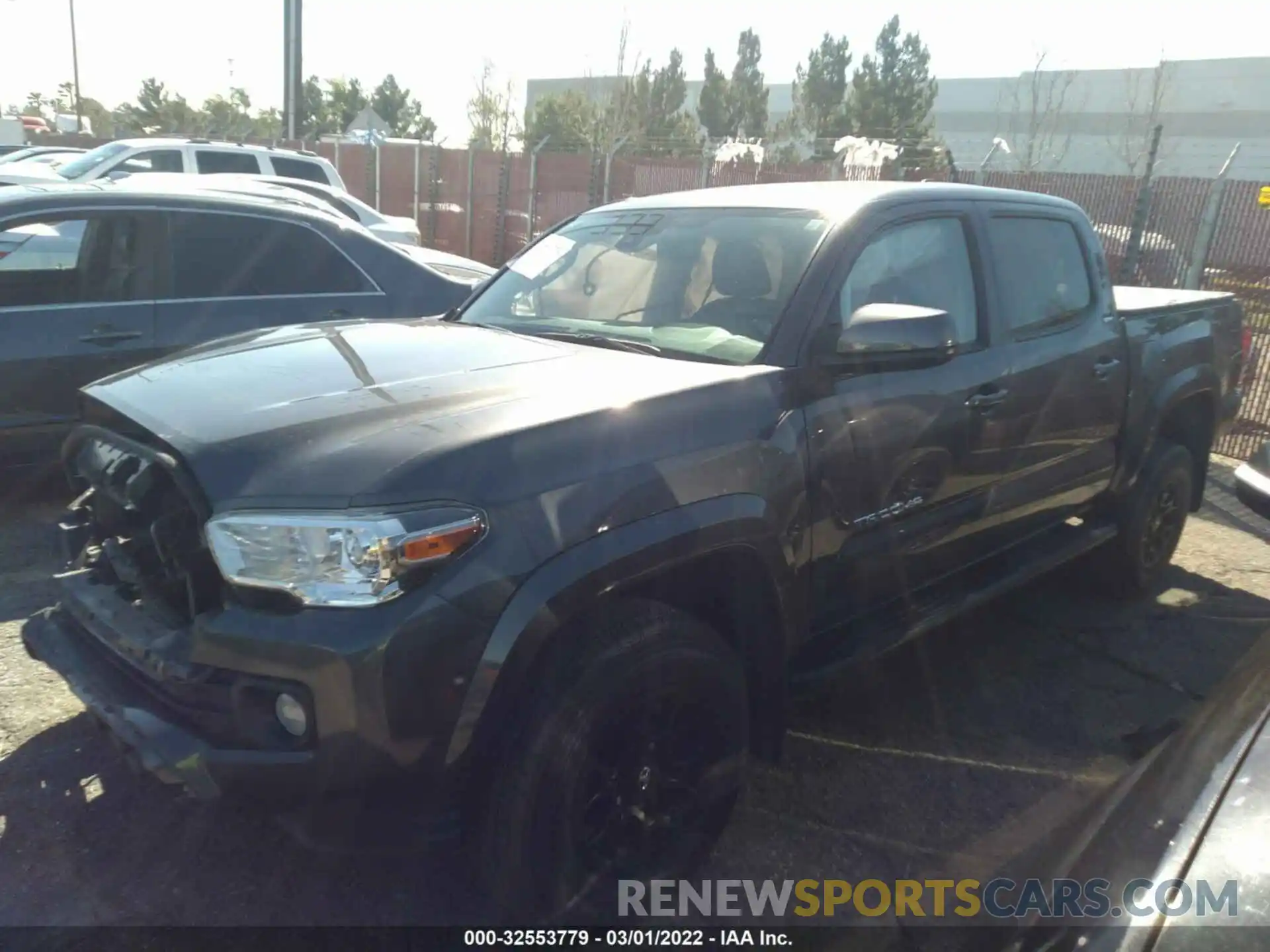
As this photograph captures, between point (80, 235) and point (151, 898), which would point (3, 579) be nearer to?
point (80, 235)

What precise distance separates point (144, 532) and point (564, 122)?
39.4 metres

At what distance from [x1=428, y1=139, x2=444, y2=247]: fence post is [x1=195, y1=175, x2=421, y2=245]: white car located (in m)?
7.85

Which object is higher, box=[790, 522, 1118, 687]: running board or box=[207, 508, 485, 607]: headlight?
box=[207, 508, 485, 607]: headlight

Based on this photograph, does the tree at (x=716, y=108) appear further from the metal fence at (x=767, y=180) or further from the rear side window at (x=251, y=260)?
the rear side window at (x=251, y=260)

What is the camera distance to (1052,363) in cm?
396

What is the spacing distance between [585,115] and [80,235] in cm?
3491

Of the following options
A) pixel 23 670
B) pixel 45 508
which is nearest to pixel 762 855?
pixel 23 670

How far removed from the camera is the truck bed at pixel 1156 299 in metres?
4.85

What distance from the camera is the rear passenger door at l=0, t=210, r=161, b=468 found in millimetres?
4992

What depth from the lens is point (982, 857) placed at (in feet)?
10.1

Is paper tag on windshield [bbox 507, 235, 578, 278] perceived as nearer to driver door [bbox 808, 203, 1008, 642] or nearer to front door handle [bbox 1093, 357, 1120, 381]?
driver door [bbox 808, 203, 1008, 642]

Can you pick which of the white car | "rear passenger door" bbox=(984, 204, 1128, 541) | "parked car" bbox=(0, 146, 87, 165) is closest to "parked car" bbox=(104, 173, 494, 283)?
the white car

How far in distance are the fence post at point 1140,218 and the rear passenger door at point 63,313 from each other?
7413 millimetres

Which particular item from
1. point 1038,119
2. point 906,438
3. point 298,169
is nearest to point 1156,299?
point 906,438
